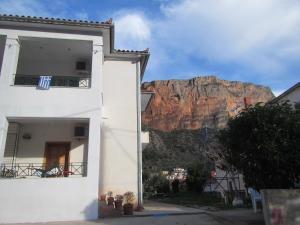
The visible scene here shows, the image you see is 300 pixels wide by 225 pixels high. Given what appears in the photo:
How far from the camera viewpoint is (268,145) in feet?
28.2

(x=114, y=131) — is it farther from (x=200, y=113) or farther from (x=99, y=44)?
(x=200, y=113)

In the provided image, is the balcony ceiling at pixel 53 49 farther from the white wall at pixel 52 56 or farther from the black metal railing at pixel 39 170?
the black metal railing at pixel 39 170

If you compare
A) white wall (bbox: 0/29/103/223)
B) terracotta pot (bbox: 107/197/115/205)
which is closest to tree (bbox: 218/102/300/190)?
white wall (bbox: 0/29/103/223)

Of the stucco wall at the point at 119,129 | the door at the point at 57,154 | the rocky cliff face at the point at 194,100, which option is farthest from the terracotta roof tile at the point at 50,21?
the rocky cliff face at the point at 194,100

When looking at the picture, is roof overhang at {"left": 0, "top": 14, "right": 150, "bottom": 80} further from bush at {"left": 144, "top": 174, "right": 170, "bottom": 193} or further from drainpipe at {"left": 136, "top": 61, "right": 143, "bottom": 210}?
bush at {"left": 144, "top": 174, "right": 170, "bottom": 193}

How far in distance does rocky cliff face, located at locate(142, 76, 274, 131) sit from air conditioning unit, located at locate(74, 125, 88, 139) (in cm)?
8761

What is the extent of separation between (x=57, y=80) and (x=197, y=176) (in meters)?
19.9

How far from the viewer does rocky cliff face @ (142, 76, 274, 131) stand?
10481cm

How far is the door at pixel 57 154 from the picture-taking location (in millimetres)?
13680

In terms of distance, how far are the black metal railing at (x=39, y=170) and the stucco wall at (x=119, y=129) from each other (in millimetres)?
1673

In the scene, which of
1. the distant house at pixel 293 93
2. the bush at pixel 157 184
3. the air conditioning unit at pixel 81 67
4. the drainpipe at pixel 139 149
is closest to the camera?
the drainpipe at pixel 139 149

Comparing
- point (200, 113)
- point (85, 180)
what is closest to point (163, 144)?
point (200, 113)

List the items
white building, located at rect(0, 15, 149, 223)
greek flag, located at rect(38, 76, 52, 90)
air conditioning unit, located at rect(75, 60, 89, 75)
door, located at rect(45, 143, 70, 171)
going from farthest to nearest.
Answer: air conditioning unit, located at rect(75, 60, 89, 75)
door, located at rect(45, 143, 70, 171)
greek flag, located at rect(38, 76, 52, 90)
white building, located at rect(0, 15, 149, 223)

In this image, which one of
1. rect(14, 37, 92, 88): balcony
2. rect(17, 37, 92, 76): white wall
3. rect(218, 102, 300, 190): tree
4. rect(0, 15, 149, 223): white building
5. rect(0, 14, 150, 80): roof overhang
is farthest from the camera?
rect(17, 37, 92, 76): white wall
